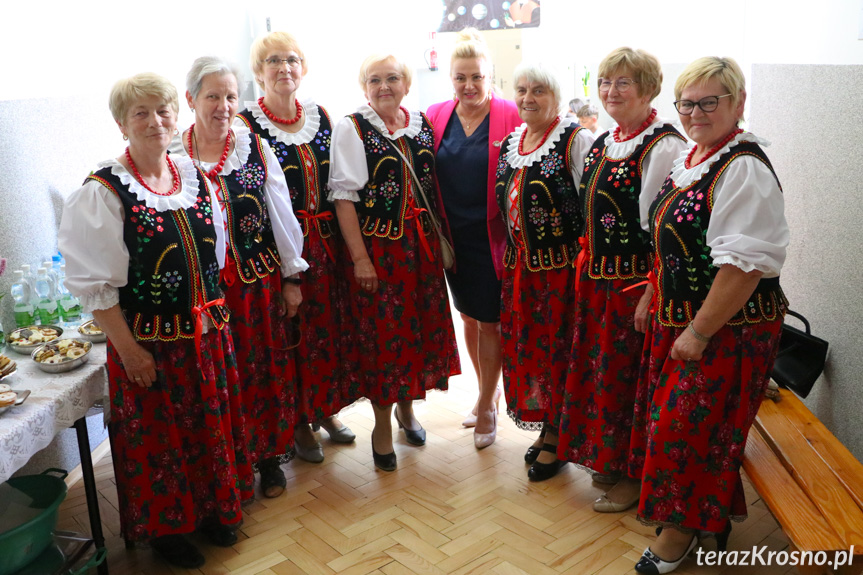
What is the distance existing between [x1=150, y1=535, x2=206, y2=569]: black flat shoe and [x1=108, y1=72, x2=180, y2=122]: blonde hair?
1438 millimetres

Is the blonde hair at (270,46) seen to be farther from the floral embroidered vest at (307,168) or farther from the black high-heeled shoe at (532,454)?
the black high-heeled shoe at (532,454)

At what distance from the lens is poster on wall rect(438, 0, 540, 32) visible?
16.5 ft

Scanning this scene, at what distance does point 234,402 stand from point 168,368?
12.0 inches

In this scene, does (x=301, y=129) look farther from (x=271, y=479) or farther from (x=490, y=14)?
(x=490, y=14)

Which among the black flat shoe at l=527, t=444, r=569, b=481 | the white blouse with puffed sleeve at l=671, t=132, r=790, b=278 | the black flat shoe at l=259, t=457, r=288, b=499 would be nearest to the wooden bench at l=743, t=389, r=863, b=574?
the white blouse with puffed sleeve at l=671, t=132, r=790, b=278

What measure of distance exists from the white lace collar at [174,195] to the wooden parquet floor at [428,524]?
1266 mm

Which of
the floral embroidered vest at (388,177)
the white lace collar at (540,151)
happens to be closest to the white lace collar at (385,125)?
the floral embroidered vest at (388,177)

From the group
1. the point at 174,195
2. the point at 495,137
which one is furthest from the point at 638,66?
the point at 174,195

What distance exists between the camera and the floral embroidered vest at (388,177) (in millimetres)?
2938

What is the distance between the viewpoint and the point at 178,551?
2.64 meters

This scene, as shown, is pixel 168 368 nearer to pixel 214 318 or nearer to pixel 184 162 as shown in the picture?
pixel 214 318

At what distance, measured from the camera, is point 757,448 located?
2.50m

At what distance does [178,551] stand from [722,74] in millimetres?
2329

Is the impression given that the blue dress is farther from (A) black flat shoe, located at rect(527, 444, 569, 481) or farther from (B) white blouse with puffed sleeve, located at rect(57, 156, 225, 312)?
(B) white blouse with puffed sleeve, located at rect(57, 156, 225, 312)
